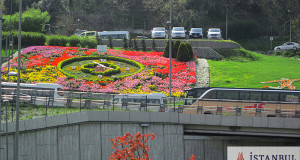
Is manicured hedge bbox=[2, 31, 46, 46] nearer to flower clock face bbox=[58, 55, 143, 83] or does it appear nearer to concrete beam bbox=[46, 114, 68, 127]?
flower clock face bbox=[58, 55, 143, 83]

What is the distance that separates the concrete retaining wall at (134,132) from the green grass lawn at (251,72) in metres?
17.2

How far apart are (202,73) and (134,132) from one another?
23267mm

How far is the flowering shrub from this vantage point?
52000 millimetres

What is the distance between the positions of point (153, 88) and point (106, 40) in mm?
19444

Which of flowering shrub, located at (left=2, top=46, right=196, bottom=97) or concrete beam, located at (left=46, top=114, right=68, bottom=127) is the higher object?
flowering shrub, located at (left=2, top=46, right=196, bottom=97)

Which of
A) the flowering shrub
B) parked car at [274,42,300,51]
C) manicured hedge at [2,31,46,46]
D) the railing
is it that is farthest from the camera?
parked car at [274,42,300,51]

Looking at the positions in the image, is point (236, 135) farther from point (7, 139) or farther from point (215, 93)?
point (7, 139)

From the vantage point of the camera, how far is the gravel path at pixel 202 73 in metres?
54.3

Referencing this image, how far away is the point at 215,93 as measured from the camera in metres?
40.7

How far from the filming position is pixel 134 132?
35.2m

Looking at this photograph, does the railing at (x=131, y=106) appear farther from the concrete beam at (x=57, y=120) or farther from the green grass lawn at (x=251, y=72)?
the green grass lawn at (x=251, y=72)

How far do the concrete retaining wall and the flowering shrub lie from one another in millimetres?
14444

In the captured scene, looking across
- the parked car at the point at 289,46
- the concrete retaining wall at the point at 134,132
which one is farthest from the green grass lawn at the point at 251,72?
the concrete retaining wall at the point at 134,132

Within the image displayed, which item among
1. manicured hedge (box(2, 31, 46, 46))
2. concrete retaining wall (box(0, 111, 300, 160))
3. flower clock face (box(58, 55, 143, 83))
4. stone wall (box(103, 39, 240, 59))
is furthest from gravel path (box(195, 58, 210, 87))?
concrete retaining wall (box(0, 111, 300, 160))
